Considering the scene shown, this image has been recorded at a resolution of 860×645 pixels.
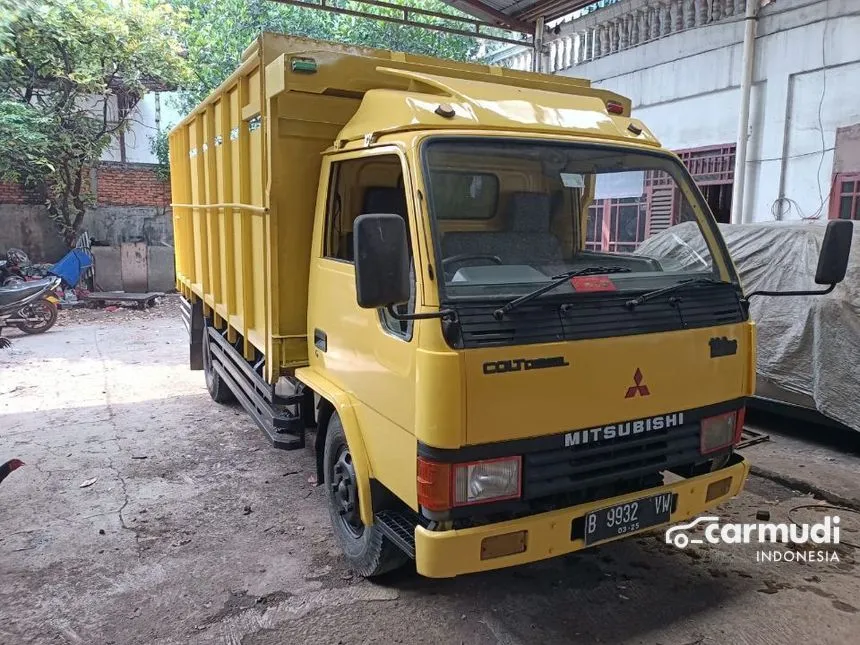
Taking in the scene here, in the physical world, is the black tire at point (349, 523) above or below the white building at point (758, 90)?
below

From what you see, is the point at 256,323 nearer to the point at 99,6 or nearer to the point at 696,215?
the point at 696,215

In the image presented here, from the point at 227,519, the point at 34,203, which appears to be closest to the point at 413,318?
the point at 227,519

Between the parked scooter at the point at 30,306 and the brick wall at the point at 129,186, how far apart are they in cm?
505

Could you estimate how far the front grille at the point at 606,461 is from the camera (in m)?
2.59

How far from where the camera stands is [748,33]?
7.63 meters

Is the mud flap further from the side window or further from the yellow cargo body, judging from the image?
the side window

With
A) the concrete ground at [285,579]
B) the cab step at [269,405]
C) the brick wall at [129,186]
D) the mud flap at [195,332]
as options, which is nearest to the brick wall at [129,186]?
the brick wall at [129,186]

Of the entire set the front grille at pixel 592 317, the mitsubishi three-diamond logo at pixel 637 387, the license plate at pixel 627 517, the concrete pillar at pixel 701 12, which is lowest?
the license plate at pixel 627 517

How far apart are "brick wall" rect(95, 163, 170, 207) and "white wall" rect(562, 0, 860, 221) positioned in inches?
456

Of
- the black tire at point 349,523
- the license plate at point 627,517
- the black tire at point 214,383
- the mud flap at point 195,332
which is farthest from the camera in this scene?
the mud flap at point 195,332

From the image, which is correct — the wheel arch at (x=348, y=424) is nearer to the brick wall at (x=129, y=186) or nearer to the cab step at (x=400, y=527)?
the cab step at (x=400, y=527)

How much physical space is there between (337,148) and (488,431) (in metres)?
1.76

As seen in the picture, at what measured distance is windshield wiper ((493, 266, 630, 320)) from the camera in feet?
8.09

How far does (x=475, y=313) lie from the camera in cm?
245
